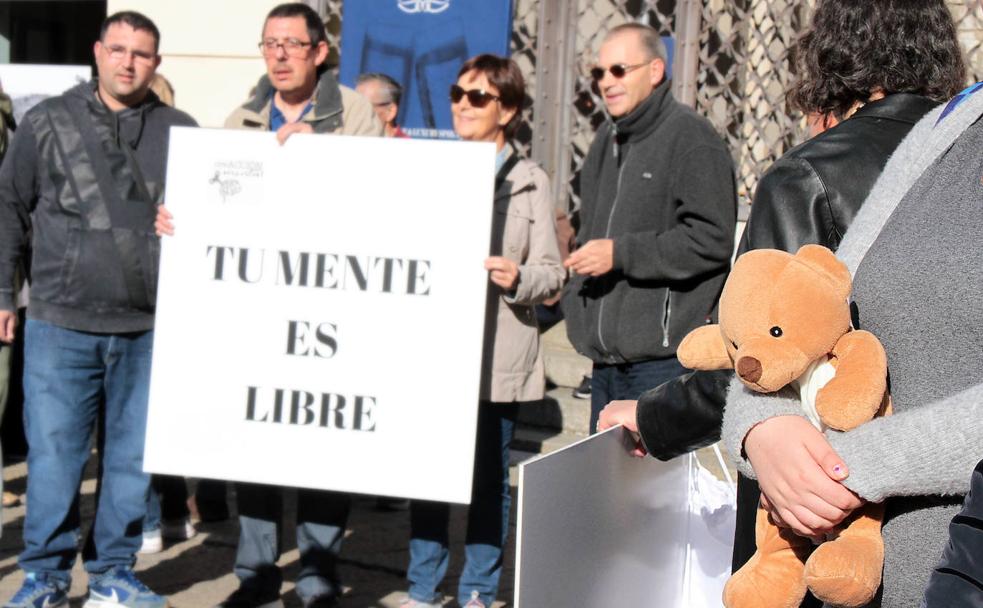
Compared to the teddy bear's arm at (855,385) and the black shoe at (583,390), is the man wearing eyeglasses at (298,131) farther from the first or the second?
the black shoe at (583,390)

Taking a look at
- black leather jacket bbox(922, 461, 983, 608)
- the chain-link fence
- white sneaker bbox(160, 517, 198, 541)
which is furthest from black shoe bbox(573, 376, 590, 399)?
black leather jacket bbox(922, 461, 983, 608)

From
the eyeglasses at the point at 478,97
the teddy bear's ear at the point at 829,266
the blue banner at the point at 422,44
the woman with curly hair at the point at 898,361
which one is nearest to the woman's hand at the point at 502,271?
the eyeglasses at the point at 478,97

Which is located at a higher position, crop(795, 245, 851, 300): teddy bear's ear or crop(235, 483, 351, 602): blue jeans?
crop(795, 245, 851, 300): teddy bear's ear

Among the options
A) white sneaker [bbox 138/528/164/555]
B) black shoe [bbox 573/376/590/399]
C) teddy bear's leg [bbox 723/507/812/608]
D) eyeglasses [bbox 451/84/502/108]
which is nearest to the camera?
teddy bear's leg [bbox 723/507/812/608]

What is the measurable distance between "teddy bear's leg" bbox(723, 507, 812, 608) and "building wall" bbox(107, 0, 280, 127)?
706cm

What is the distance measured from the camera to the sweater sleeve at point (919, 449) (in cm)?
147

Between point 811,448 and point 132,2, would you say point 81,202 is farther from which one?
point 132,2

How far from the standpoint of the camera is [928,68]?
2.12 m

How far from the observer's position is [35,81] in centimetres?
676

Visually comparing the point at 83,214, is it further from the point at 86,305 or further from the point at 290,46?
the point at 290,46

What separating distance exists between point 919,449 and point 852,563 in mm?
181

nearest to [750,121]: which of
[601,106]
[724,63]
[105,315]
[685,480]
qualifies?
[724,63]

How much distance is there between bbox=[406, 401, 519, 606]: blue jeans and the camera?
14.5 ft

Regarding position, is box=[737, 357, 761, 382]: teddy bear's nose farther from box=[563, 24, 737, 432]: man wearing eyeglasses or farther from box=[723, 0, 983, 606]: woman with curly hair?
box=[563, 24, 737, 432]: man wearing eyeglasses
